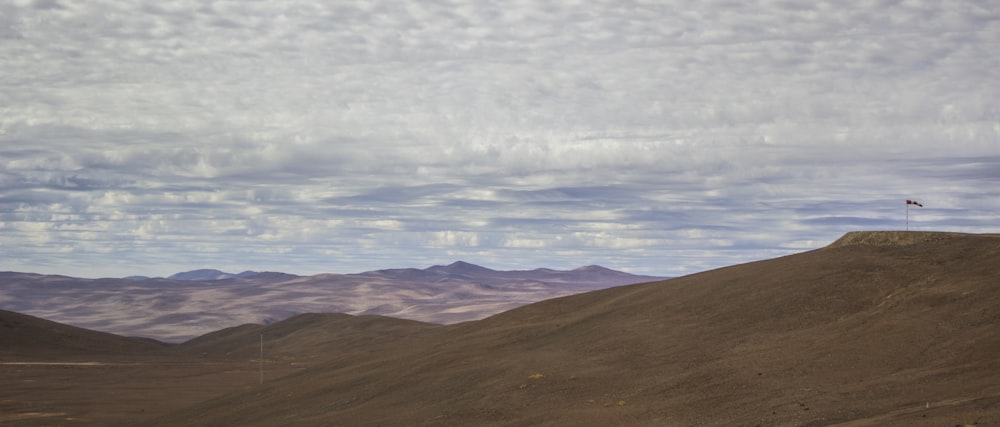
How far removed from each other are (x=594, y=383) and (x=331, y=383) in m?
18.0

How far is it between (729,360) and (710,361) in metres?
0.74

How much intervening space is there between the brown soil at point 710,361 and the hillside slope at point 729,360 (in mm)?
104

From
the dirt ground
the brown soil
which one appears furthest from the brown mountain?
the brown soil

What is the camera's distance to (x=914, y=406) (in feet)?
78.1

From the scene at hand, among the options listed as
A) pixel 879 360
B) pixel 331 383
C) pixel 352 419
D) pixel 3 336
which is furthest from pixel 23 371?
pixel 879 360

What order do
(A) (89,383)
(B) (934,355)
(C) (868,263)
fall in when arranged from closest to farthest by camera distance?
(B) (934,355)
(C) (868,263)
(A) (89,383)

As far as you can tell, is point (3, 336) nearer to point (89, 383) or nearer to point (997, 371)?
point (89, 383)

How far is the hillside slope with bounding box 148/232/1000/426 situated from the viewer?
2725 cm

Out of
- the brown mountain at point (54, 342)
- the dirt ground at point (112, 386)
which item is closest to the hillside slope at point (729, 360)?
the dirt ground at point (112, 386)

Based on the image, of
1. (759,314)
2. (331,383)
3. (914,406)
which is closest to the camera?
(914,406)

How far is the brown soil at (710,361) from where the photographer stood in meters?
27.5

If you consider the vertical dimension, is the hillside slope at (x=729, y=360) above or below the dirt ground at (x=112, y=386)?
above

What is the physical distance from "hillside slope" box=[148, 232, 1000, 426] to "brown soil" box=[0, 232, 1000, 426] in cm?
10

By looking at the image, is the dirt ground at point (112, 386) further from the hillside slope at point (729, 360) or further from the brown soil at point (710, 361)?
the hillside slope at point (729, 360)
